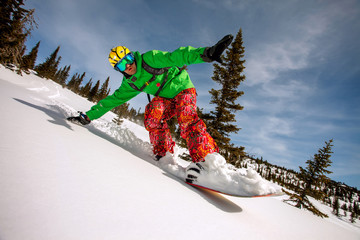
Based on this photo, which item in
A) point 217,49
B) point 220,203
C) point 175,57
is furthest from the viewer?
point 175,57

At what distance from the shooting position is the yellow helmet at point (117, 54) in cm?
257

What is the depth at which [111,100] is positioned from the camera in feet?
9.29

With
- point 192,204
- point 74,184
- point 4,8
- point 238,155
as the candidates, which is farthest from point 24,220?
point 4,8

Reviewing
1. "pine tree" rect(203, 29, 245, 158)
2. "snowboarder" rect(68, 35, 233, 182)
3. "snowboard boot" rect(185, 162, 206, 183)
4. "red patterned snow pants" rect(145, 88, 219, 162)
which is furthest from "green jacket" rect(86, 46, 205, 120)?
"pine tree" rect(203, 29, 245, 158)

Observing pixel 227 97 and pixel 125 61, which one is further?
pixel 227 97

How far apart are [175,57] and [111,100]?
150 centimetres

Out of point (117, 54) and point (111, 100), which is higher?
point (117, 54)

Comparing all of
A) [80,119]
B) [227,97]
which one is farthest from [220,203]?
[227,97]

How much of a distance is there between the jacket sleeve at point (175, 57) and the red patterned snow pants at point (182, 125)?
1.91 ft

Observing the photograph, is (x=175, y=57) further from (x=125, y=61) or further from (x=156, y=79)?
(x=125, y=61)

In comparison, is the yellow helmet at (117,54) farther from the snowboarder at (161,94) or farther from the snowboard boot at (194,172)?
the snowboard boot at (194,172)

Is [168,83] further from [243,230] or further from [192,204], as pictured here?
[243,230]

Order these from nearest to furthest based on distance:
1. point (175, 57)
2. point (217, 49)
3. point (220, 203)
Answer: point (220, 203) → point (217, 49) → point (175, 57)

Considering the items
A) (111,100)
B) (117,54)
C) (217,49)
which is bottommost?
(111,100)
